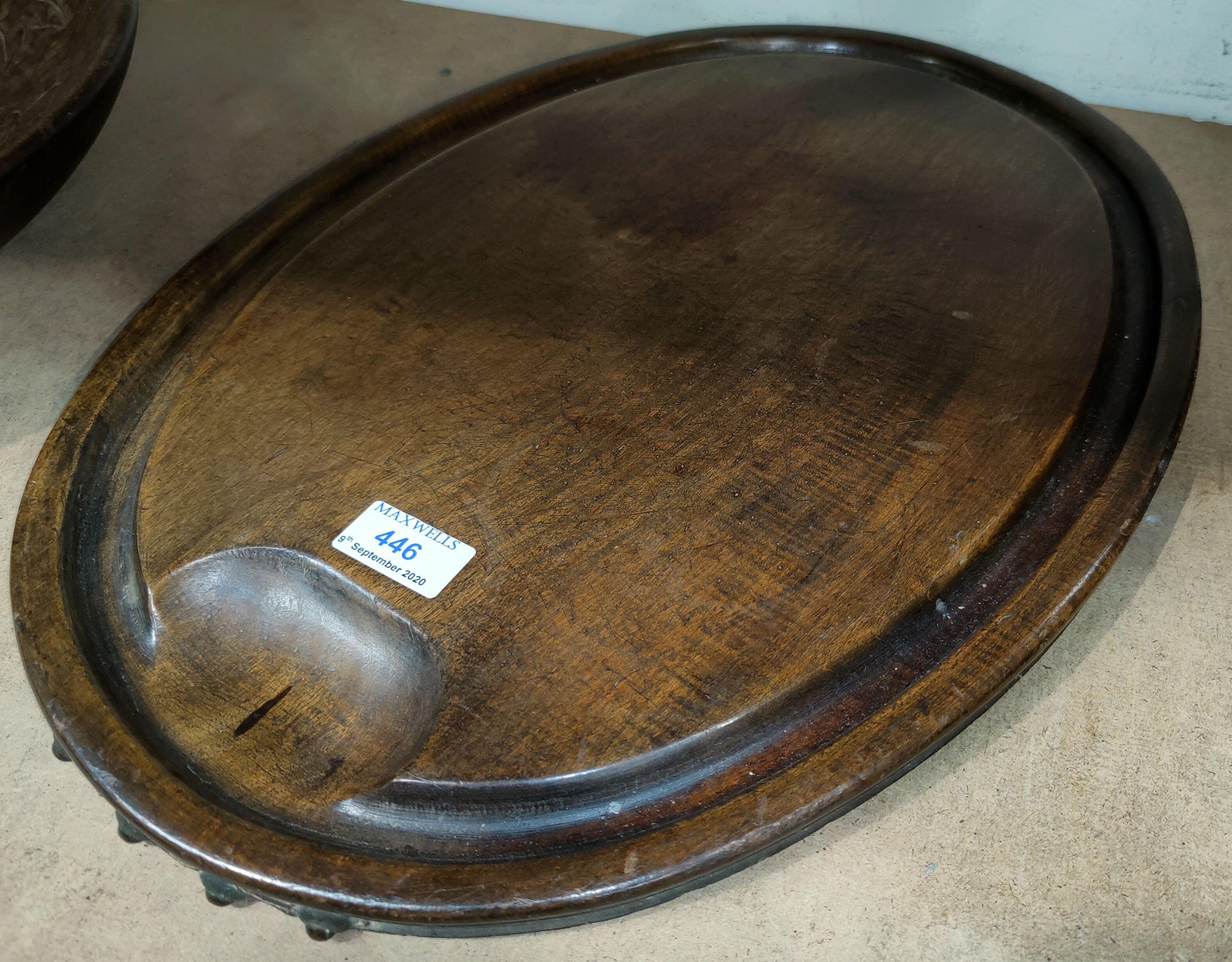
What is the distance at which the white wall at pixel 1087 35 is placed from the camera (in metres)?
2.05

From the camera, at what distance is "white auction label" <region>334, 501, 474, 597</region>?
40.5 inches

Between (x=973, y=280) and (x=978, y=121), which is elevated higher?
(x=978, y=121)

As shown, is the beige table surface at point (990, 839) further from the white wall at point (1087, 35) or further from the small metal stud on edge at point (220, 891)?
the white wall at point (1087, 35)

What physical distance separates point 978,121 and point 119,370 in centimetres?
117

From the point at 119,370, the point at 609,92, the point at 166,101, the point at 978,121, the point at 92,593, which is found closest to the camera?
the point at 92,593

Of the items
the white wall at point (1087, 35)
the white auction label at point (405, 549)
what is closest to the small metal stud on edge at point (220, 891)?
the white auction label at point (405, 549)

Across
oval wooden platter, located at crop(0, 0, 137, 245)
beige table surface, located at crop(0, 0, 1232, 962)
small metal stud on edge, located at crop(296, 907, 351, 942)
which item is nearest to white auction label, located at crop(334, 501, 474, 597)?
small metal stud on edge, located at crop(296, 907, 351, 942)

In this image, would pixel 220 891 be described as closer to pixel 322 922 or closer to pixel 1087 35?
pixel 322 922

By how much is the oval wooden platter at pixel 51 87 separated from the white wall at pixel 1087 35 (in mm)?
1270

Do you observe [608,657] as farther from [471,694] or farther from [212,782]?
[212,782]

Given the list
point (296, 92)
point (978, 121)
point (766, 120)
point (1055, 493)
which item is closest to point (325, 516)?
point (1055, 493)

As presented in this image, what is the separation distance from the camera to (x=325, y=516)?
3.53ft

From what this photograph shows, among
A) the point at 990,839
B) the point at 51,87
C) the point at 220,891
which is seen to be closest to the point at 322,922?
the point at 220,891

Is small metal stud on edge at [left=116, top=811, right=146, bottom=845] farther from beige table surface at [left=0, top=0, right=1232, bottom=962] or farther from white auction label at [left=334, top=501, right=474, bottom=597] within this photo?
white auction label at [left=334, top=501, right=474, bottom=597]
